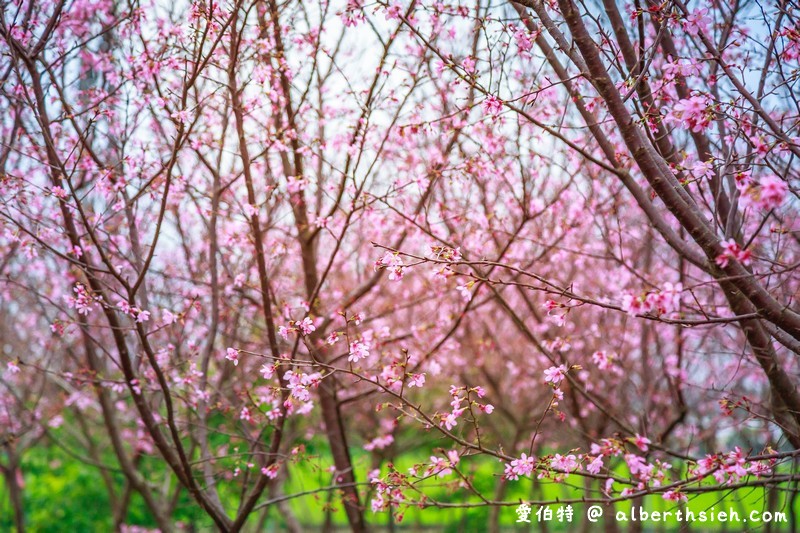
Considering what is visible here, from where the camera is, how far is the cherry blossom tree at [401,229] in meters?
3.31

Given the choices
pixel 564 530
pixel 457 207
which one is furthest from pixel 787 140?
pixel 564 530

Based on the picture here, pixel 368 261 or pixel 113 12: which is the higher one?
pixel 113 12

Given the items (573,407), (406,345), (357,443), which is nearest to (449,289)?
(406,345)

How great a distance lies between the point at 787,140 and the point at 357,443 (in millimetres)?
10343

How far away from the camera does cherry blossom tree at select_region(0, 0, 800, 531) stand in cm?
331

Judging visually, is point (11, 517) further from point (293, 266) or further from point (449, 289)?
point (449, 289)

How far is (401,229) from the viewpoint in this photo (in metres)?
7.02

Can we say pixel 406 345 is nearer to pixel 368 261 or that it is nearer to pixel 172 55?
pixel 368 261

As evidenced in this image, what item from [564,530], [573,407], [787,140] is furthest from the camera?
[564,530]

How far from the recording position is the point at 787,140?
287cm

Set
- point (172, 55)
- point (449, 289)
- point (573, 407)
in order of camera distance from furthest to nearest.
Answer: point (573, 407) < point (449, 289) < point (172, 55)

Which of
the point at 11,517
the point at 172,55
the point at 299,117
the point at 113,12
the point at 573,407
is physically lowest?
the point at 11,517

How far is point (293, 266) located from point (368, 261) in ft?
5.26

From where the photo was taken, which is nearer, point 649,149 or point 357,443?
point 649,149
